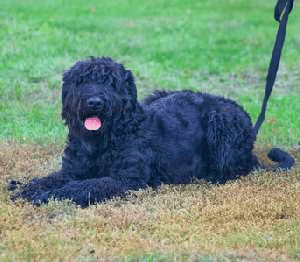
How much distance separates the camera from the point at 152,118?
7.61 m

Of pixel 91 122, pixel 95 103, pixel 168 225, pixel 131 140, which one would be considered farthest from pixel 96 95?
pixel 168 225

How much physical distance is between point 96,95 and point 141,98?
17.7ft

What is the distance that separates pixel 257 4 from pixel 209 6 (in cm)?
215

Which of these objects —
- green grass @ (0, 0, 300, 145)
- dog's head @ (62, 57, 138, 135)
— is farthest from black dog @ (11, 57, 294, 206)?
green grass @ (0, 0, 300, 145)

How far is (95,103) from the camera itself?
6.57 m

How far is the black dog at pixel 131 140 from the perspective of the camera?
266 inches

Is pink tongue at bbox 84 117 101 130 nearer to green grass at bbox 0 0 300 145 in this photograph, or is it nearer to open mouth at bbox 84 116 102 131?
open mouth at bbox 84 116 102 131

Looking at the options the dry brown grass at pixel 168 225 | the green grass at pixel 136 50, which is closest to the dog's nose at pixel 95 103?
the dry brown grass at pixel 168 225

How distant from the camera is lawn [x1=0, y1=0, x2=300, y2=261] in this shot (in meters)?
5.43

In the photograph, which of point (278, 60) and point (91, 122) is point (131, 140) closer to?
point (91, 122)

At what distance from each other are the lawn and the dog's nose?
97cm

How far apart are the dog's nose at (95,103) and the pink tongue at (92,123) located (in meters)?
0.20

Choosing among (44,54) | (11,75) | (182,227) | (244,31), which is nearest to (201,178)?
(182,227)

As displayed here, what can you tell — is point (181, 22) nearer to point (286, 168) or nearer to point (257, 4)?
point (257, 4)
